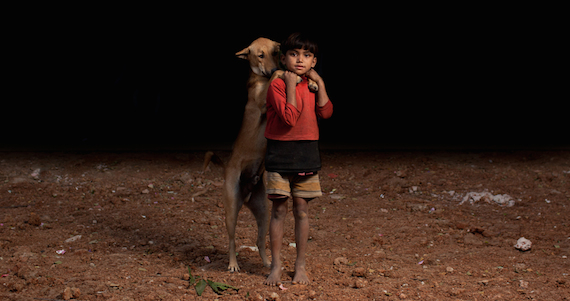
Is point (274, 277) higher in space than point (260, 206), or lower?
lower

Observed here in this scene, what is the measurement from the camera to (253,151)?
3.46 m

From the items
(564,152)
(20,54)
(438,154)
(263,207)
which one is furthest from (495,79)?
(20,54)

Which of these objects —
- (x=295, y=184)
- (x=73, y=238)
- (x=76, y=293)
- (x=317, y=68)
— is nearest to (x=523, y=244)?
(x=295, y=184)

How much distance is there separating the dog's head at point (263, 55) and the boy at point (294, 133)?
284mm

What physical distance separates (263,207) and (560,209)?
3.55 m

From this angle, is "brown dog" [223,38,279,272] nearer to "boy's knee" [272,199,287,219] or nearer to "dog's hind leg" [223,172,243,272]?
"dog's hind leg" [223,172,243,272]

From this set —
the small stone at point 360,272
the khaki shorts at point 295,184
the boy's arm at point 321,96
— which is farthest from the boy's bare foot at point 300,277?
the boy's arm at point 321,96

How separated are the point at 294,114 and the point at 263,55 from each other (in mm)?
623

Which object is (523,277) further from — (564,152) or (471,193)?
(564,152)

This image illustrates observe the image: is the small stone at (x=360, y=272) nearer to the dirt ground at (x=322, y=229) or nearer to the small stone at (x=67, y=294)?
the dirt ground at (x=322, y=229)

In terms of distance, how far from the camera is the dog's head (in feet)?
10.9

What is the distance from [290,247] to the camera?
4.27 meters

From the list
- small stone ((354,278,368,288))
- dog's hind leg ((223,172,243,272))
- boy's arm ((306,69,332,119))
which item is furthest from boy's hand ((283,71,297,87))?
small stone ((354,278,368,288))

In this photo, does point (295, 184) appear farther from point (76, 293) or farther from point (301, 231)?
point (76, 293)
